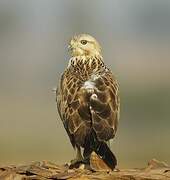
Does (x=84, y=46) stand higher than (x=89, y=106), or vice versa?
(x=84, y=46)

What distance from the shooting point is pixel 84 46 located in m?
12.4

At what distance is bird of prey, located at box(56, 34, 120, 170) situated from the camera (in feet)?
34.9

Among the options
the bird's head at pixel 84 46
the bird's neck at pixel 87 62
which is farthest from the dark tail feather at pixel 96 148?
the bird's head at pixel 84 46

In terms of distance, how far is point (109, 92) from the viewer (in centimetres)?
1130

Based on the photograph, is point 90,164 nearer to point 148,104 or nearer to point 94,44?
point 94,44

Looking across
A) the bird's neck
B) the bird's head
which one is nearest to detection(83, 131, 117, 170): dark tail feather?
the bird's neck

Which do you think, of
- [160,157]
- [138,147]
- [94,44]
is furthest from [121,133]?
[94,44]

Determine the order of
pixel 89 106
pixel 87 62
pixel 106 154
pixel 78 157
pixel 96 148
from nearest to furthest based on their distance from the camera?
pixel 106 154, pixel 96 148, pixel 89 106, pixel 78 157, pixel 87 62

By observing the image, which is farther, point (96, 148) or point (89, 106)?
point (89, 106)

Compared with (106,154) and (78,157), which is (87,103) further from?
(106,154)

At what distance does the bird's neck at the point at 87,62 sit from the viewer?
12.1 meters

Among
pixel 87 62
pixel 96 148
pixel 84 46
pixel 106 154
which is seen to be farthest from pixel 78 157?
pixel 84 46

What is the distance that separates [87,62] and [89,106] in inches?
58.1

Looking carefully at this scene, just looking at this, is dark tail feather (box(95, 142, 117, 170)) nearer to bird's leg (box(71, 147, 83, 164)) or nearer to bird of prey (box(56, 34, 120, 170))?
bird of prey (box(56, 34, 120, 170))
